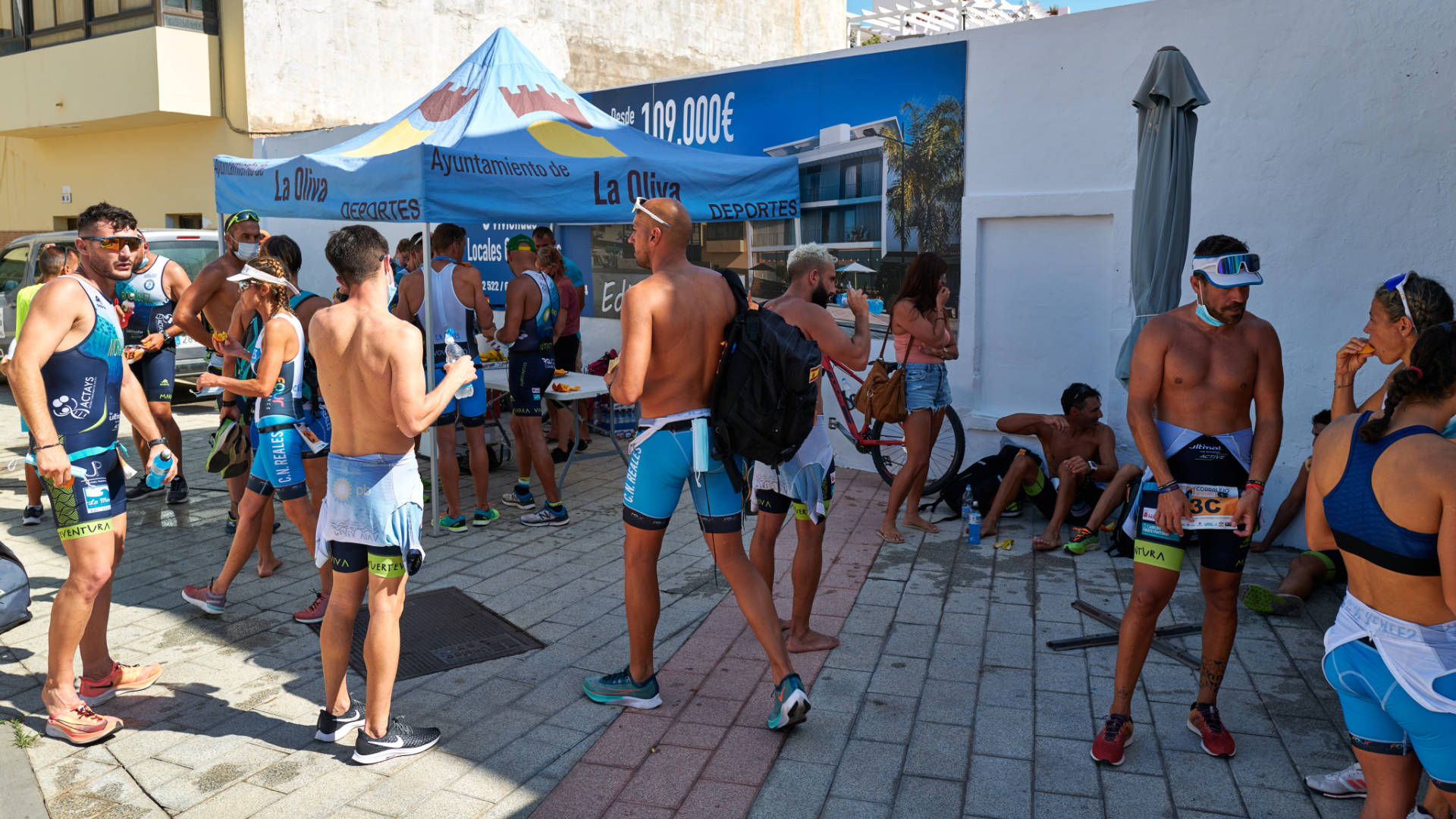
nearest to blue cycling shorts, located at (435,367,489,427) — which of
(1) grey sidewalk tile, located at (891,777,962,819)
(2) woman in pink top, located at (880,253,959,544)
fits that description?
(2) woman in pink top, located at (880,253,959,544)

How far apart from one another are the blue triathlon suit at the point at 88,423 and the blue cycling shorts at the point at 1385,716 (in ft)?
13.5

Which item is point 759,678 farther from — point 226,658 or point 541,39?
point 541,39

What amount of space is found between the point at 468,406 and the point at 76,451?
3.13m

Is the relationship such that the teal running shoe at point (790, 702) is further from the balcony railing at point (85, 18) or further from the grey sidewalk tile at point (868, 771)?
the balcony railing at point (85, 18)

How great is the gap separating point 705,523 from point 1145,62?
16.0ft

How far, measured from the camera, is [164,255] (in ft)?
37.1

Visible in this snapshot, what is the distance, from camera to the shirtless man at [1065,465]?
632cm

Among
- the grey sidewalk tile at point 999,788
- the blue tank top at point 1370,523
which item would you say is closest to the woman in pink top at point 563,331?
the grey sidewalk tile at point 999,788

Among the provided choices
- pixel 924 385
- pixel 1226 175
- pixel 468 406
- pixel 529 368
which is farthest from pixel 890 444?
pixel 468 406

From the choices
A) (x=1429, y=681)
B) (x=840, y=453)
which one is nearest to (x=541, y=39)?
(x=840, y=453)

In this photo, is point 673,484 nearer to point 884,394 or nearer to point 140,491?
point 884,394

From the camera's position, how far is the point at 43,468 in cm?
360

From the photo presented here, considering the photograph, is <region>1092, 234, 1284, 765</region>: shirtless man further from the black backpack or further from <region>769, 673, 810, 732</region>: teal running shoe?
the black backpack

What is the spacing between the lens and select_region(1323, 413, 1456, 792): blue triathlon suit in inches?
91.8
